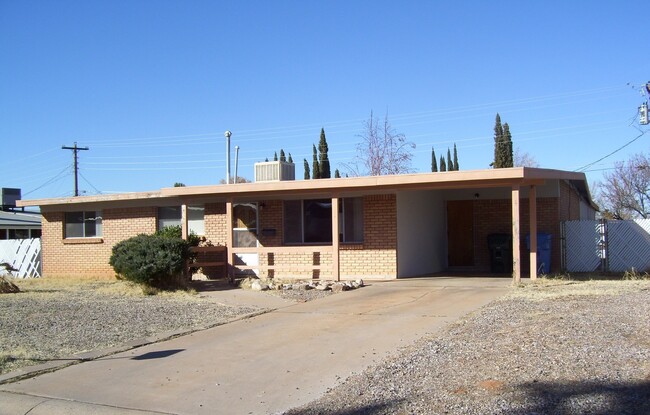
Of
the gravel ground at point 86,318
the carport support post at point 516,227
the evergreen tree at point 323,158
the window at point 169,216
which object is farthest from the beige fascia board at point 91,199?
the evergreen tree at point 323,158

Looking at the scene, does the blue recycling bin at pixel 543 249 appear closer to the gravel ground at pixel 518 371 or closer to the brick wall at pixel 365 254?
the brick wall at pixel 365 254

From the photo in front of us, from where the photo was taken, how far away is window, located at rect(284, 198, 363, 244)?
1733 cm

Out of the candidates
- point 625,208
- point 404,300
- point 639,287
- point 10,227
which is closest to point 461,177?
point 404,300

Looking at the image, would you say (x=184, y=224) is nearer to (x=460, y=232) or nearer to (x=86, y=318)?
(x=86, y=318)

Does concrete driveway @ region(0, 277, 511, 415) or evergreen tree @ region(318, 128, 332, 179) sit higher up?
evergreen tree @ region(318, 128, 332, 179)

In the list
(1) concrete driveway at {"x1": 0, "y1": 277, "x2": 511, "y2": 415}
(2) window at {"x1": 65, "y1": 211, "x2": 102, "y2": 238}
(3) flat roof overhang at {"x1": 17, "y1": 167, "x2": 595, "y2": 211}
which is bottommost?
(1) concrete driveway at {"x1": 0, "y1": 277, "x2": 511, "y2": 415}

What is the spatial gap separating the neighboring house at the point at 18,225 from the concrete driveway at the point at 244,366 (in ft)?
→ 88.9

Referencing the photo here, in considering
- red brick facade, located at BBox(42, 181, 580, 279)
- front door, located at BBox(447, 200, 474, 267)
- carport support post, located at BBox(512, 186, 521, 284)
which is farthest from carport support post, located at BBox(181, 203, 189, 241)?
carport support post, located at BBox(512, 186, 521, 284)

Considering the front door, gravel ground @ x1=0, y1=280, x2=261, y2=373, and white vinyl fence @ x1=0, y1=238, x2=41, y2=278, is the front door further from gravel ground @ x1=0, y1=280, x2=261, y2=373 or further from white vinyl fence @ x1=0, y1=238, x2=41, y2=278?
white vinyl fence @ x1=0, y1=238, x2=41, y2=278

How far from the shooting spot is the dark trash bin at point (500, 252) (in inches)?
704

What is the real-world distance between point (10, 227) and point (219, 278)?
20351mm

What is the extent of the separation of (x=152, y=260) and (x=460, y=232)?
965 cm

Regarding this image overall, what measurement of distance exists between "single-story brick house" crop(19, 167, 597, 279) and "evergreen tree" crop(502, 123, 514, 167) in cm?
2019

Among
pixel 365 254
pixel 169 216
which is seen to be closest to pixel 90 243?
pixel 169 216
